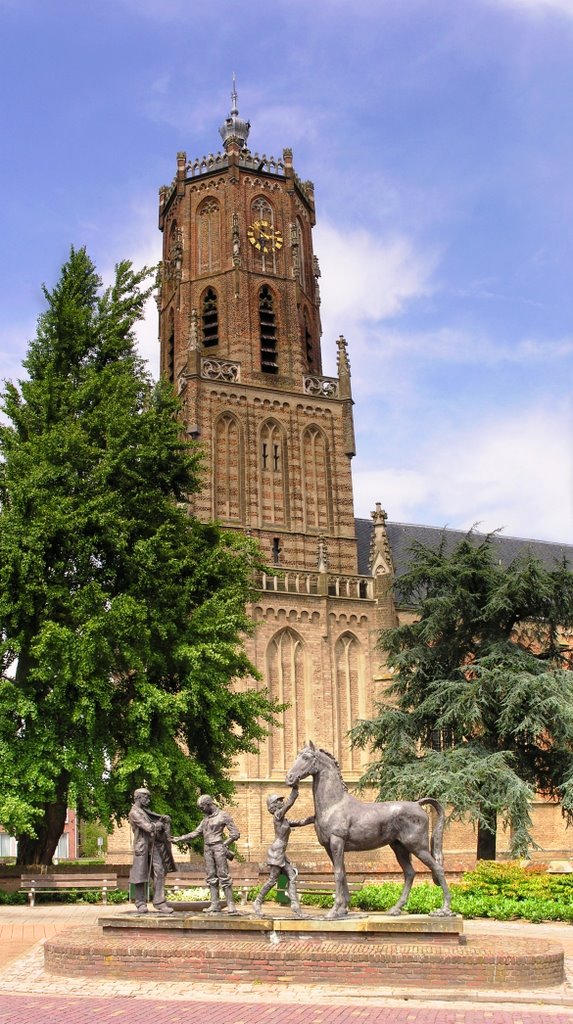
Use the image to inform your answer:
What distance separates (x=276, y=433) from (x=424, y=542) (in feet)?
34.1

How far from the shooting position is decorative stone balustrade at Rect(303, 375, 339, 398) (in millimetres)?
45125

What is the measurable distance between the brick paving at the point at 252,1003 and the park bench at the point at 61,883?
28.5ft

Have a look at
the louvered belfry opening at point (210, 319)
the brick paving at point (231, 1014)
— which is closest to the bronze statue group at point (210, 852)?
the brick paving at point (231, 1014)

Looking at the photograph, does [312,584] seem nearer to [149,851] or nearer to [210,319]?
[210,319]

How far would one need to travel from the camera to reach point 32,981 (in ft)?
35.4

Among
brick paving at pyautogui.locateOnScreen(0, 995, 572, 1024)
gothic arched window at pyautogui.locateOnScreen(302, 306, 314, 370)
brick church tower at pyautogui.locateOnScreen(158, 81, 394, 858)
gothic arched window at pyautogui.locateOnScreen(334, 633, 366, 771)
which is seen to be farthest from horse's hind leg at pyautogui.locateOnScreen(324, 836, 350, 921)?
gothic arched window at pyautogui.locateOnScreen(302, 306, 314, 370)

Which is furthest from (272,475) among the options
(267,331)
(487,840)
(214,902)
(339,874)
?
(339,874)

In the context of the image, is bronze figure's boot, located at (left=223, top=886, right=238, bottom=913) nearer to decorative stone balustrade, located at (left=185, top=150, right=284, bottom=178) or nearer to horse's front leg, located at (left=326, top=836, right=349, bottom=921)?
horse's front leg, located at (left=326, top=836, right=349, bottom=921)

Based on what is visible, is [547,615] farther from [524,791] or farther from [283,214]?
[283,214]

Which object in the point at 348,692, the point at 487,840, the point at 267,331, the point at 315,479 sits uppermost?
the point at 267,331

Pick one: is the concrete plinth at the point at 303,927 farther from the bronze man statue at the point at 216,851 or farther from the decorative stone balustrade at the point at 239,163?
the decorative stone balustrade at the point at 239,163

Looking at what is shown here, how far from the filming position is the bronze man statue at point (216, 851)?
1223 centimetres

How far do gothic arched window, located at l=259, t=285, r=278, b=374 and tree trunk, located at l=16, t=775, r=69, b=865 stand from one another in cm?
2692

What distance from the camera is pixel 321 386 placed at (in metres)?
45.4
